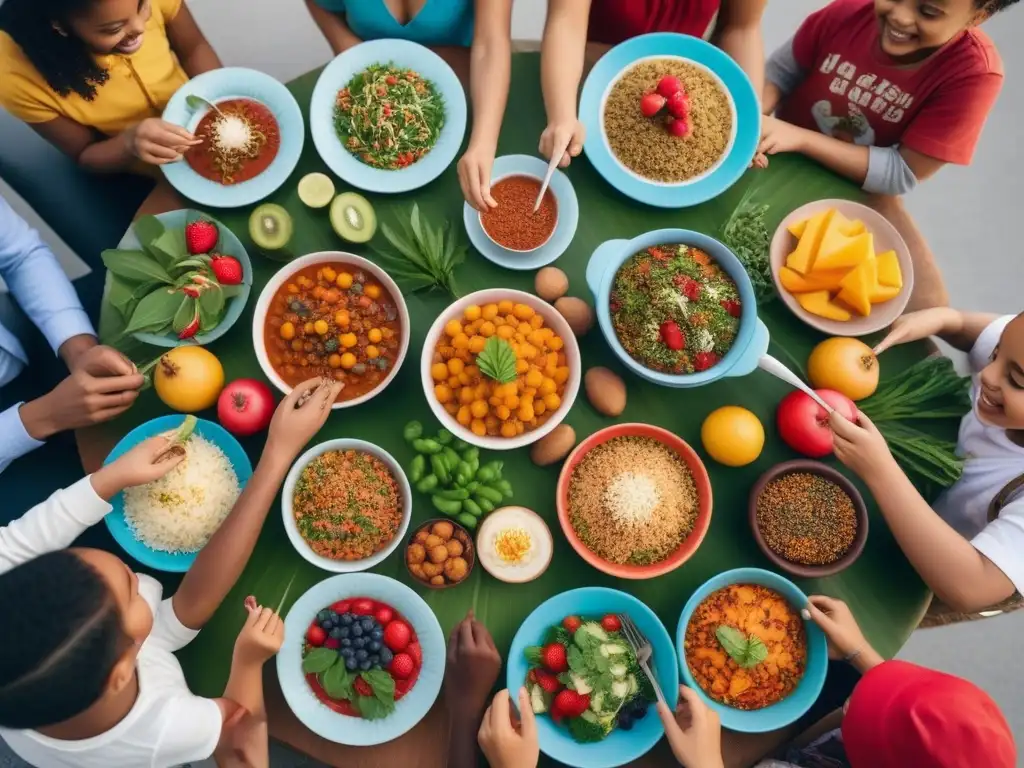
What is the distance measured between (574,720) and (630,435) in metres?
0.58

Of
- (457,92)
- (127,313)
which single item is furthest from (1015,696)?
(127,313)

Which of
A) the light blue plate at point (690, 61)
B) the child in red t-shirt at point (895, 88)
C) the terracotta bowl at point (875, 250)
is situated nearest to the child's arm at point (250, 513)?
the light blue plate at point (690, 61)

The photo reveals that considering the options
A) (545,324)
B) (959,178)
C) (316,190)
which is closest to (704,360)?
(545,324)

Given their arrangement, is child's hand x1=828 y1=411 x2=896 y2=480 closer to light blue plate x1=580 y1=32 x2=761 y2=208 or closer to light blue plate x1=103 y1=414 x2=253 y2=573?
light blue plate x1=580 y1=32 x2=761 y2=208

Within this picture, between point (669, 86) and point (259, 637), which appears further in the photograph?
point (669, 86)

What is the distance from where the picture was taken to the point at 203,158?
1523 millimetres

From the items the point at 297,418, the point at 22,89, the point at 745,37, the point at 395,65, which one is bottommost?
the point at 297,418

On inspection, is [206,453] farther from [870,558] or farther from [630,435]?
[870,558]

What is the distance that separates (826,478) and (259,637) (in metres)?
1.17

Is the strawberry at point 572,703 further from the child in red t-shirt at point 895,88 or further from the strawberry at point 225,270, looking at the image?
the child in red t-shirt at point 895,88

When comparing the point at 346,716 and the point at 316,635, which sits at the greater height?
the point at 316,635

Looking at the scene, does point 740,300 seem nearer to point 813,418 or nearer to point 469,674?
point 813,418

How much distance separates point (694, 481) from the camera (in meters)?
1.42

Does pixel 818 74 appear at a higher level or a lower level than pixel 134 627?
higher
